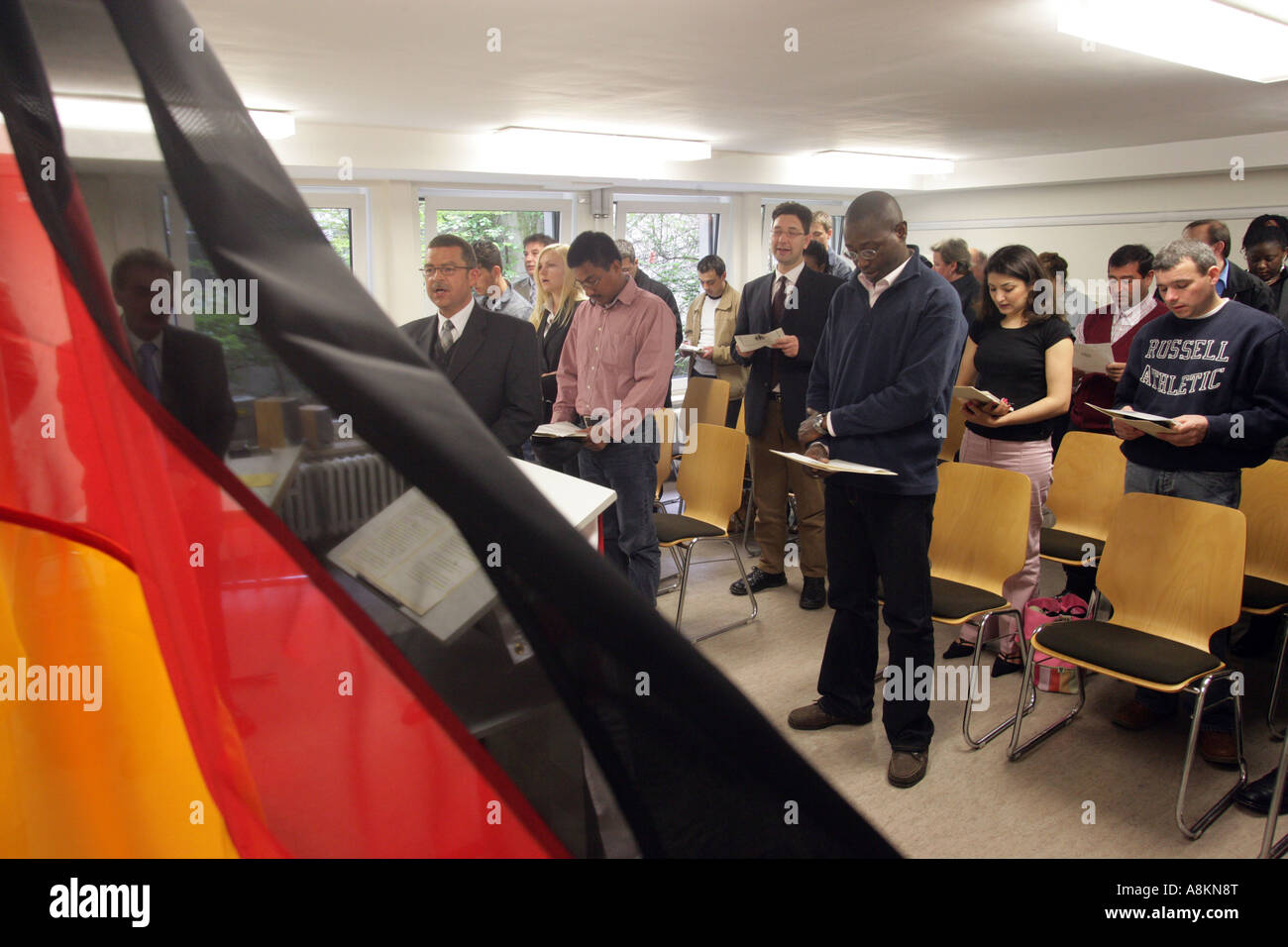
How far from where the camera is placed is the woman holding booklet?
11.5 feet

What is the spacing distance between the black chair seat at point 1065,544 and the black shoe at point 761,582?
4.67 feet

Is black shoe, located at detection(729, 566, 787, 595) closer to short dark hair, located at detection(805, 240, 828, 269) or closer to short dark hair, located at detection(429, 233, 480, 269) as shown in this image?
short dark hair, located at detection(805, 240, 828, 269)

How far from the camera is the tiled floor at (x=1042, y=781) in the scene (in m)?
2.54

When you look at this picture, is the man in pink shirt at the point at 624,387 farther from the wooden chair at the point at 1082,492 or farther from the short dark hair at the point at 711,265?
the short dark hair at the point at 711,265

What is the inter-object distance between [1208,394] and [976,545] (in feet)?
2.93

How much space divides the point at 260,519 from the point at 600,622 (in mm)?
166

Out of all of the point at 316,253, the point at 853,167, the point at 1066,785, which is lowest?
the point at 1066,785

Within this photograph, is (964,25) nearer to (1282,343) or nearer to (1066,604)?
(1282,343)

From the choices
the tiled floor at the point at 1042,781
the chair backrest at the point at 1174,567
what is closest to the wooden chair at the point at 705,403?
the tiled floor at the point at 1042,781

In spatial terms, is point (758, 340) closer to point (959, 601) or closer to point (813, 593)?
point (813, 593)

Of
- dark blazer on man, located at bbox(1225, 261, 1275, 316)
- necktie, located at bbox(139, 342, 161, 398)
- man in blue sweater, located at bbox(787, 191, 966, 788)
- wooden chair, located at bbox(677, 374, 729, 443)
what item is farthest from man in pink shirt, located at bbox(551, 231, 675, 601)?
→ necktie, located at bbox(139, 342, 161, 398)

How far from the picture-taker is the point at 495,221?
25.1 feet

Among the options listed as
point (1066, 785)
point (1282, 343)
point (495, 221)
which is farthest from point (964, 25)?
point (495, 221)

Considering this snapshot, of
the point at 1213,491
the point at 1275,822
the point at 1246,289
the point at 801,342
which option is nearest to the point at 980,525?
the point at 1213,491
